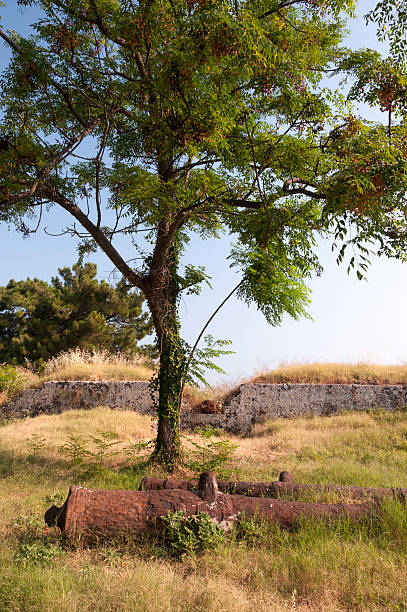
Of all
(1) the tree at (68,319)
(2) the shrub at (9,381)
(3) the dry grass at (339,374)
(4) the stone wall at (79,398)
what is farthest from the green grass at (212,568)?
(1) the tree at (68,319)

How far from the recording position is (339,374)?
57.5 feet

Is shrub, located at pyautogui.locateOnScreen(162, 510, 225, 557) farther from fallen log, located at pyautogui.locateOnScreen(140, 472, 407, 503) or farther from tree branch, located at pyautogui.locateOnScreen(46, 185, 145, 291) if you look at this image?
tree branch, located at pyautogui.locateOnScreen(46, 185, 145, 291)

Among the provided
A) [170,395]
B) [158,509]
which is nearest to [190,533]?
[158,509]

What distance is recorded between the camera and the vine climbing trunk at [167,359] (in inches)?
389

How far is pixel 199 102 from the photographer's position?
7832 mm

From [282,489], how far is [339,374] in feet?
38.7

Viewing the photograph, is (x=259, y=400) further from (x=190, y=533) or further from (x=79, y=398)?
(x=190, y=533)

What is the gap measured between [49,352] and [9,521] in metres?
21.2

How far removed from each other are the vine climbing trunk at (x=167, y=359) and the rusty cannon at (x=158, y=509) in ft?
13.6

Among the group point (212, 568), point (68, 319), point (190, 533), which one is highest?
point (68, 319)

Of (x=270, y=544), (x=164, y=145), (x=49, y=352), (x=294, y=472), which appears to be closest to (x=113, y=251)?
(x=164, y=145)

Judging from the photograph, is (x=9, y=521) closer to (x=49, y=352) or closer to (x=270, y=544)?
(x=270, y=544)

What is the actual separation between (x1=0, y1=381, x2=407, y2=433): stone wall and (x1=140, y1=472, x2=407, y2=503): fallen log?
9733 millimetres

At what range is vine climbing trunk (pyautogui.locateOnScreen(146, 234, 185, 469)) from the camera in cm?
988
